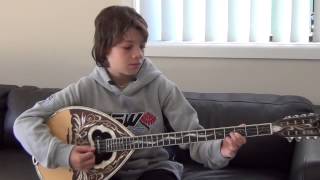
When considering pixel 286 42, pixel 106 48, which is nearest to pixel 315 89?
pixel 286 42

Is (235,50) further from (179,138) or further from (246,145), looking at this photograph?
(179,138)

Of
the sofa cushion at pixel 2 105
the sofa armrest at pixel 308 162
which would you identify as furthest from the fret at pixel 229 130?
the sofa cushion at pixel 2 105

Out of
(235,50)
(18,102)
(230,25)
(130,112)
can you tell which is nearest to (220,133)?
(130,112)

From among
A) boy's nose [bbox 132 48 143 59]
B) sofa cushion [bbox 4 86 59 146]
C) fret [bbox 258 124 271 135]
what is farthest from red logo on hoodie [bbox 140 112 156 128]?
sofa cushion [bbox 4 86 59 146]

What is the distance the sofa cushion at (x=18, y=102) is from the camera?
2326 millimetres

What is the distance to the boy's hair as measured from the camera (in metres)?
1.76

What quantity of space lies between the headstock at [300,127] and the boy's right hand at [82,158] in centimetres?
62

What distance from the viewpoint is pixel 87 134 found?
1790mm

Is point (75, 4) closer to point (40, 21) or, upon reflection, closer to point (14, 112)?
point (40, 21)

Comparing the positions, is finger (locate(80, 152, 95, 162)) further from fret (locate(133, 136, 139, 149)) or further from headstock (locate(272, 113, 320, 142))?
headstock (locate(272, 113, 320, 142))

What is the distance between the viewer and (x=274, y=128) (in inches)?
59.2

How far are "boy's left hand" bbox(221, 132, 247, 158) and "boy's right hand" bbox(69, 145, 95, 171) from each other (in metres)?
0.44

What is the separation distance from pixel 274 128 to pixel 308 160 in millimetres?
161

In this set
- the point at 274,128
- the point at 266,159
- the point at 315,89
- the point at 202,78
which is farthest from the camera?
the point at 202,78
